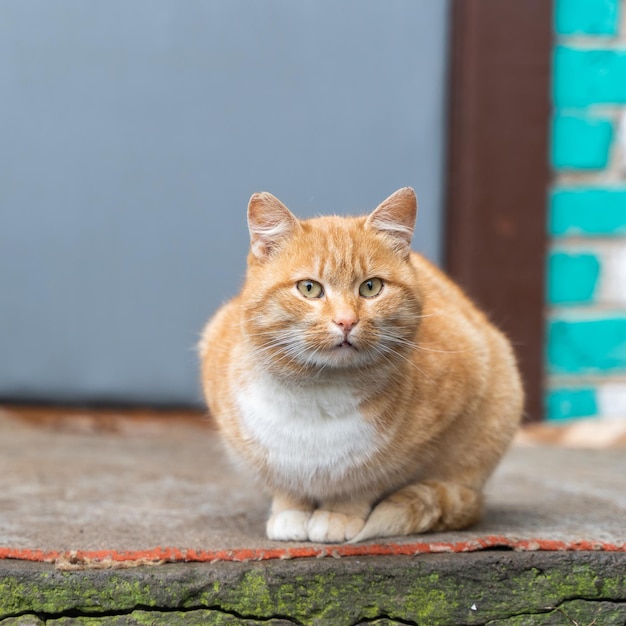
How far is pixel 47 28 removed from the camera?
10.3ft

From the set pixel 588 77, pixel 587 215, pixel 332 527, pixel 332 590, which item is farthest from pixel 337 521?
pixel 588 77

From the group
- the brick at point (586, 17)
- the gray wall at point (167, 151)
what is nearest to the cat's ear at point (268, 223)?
the gray wall at point (167, 151)

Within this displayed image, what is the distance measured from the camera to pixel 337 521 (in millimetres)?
1804

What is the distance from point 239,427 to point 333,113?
1677mm

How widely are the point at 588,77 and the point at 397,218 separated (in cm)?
174

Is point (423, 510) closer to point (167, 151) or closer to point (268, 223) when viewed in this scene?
point (268, 223)

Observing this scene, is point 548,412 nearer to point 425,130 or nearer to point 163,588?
point 425,130

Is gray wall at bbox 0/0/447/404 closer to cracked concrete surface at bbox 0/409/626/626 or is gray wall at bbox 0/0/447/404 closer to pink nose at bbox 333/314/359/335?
cracked concrete surface at bbox 0/409/626/626

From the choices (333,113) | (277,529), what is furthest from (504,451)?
(333,113)

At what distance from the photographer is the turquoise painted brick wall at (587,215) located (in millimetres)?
3205

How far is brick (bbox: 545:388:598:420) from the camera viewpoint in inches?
130

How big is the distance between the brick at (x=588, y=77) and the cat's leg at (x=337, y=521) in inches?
75.4

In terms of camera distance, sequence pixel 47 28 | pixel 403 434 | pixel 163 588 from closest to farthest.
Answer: pixel 163 588
pixel 403 434
pixel 47 28

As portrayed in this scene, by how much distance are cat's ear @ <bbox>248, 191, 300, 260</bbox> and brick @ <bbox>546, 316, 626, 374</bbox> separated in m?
1.76
